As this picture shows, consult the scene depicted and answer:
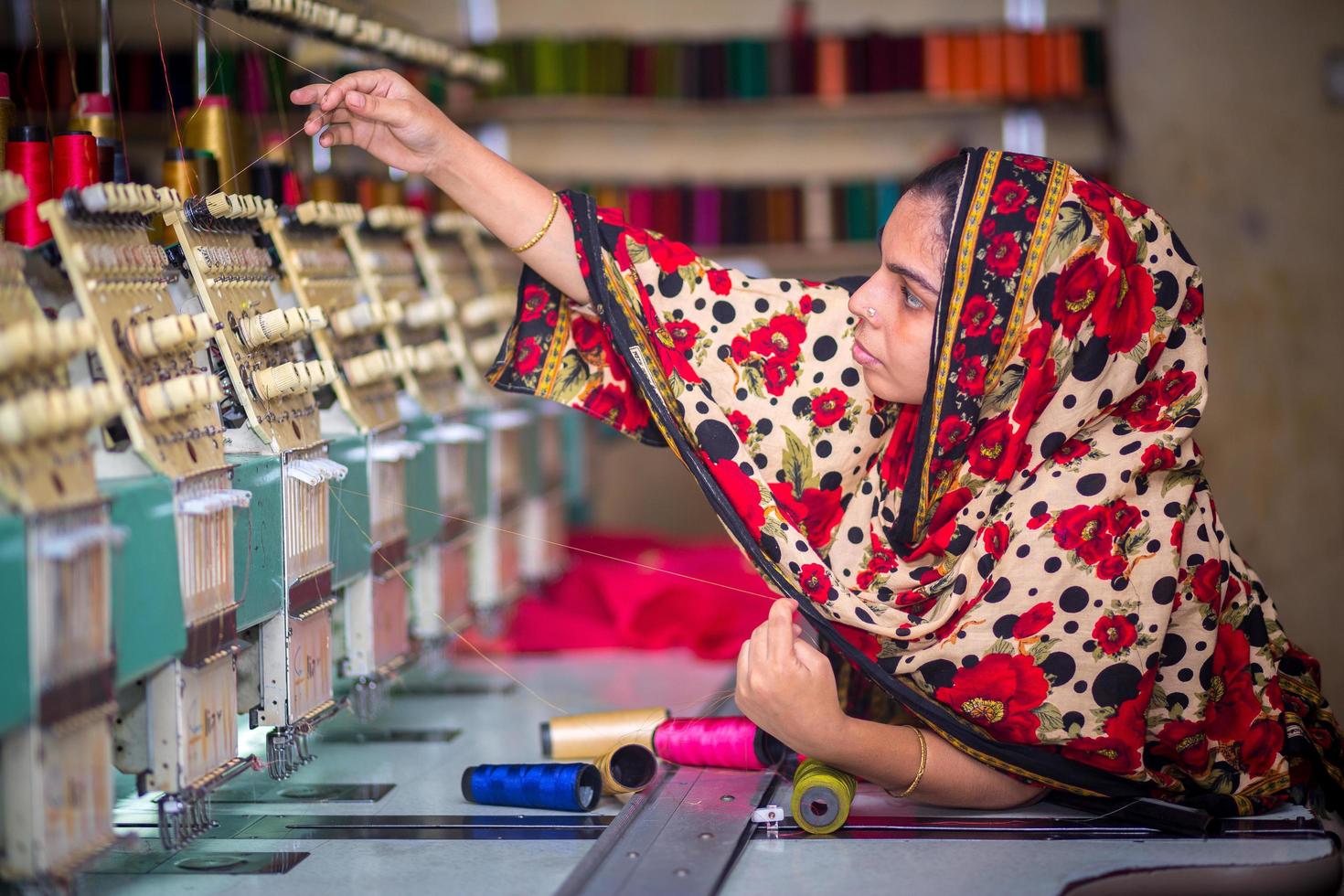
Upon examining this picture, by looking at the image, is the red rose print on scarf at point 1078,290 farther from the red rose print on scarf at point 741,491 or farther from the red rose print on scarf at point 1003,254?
the red rose print on scarf at point 741,491

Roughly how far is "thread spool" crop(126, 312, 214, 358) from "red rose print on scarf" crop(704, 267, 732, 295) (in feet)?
2.40

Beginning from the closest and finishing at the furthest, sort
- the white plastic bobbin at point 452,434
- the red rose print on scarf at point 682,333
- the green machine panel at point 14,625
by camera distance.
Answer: the green machine panel at point 14,625 → the red rose print on scarf at point 682,333 → the white plastic bobbin at point 452,434

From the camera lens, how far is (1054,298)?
1.64 meters

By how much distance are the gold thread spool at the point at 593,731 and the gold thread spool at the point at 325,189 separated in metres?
1.16

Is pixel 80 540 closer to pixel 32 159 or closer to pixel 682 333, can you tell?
pixel 32 159

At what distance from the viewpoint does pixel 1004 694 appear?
63.9 inches

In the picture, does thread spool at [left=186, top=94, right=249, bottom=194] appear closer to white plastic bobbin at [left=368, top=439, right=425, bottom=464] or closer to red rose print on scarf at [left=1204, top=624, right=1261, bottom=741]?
white plastic bobbin at [left=368, top=439, right=425, bottom=464]

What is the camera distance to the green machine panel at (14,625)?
1153 mm

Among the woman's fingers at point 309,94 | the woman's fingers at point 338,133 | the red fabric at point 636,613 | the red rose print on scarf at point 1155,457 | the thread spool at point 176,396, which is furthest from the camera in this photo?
the red fabric at point 636,613

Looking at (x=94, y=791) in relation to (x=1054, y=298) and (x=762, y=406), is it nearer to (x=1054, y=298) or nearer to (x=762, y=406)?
(x=762, y=406)

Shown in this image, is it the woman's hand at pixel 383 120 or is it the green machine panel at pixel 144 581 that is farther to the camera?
the woman's hand at pixel 383 120

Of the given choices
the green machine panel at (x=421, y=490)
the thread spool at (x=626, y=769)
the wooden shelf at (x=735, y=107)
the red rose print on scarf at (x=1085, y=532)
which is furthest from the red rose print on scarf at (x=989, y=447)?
the wooden shelf at (x=735, y=107)

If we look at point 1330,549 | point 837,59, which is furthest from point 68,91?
point 1330,549

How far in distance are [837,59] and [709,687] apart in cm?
348
